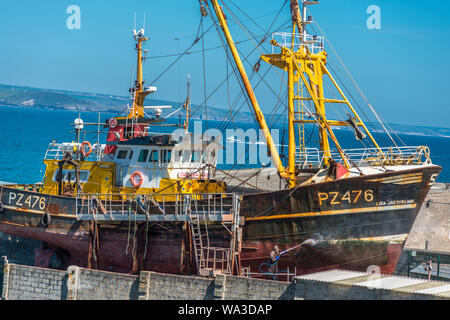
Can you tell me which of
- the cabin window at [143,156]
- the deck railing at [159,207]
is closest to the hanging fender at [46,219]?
the deck railing at [159,207]

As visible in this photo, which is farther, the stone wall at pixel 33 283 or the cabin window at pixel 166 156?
the cabin window at pixel 166 156

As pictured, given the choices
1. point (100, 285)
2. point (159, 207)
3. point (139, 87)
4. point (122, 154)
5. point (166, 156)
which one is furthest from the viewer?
point (139, 87)

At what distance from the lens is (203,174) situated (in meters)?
28.2

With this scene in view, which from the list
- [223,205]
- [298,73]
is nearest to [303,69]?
[298,73]

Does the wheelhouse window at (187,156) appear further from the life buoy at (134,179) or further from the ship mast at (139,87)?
the ship mast at (139,87)

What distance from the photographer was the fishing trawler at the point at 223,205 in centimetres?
2414

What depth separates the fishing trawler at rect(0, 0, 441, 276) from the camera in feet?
79.2

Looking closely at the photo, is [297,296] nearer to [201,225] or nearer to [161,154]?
[201,225]

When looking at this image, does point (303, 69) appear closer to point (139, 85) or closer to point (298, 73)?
point (298, 73)

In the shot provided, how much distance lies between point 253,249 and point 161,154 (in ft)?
20.2

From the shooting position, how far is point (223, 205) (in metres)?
25.1

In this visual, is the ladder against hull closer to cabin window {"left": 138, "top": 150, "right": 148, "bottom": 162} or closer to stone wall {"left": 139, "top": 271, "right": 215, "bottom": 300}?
stone wall {"left": 139, "top": 271, "right": 215, "bottom": 300}

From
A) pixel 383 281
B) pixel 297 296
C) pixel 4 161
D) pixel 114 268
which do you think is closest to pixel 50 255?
pixel 114 268

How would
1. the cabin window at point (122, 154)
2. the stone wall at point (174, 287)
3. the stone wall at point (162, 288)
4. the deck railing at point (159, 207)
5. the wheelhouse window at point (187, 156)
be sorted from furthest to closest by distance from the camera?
the cabin window at point (122, 154) < the wheelhouse window at point (187, 156) < the deck railing at point (159, 207) < the stone wall at point (174, 287) < the stone wall at point (162, 288)
